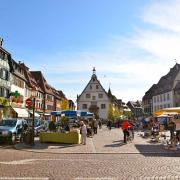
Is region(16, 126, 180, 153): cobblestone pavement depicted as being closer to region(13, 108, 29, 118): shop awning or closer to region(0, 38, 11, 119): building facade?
region(0, 38, 11, 119): building facade

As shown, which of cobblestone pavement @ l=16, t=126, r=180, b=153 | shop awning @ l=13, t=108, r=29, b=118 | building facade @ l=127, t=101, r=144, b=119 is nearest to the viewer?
cobblestone pavement @ l=16, t=126, r=180, b=153

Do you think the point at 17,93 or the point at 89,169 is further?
the point at 17,93

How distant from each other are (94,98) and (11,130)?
74654mm

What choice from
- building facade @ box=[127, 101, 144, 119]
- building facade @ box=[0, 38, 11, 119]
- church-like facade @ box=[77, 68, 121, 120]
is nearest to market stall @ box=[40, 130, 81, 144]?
building facade @ box=[0, 38, 11, 119]

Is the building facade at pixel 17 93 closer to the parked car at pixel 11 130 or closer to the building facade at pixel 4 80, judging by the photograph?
the building facade at pixel 4 80

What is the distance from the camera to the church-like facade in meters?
101

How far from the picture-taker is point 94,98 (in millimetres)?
102000

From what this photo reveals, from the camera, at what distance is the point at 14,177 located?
11.9 meters

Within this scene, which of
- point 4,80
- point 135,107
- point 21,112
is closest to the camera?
point 4,80

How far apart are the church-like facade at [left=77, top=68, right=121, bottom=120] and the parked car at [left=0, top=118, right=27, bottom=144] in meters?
70.2

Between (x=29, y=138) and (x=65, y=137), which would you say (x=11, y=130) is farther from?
(x=65, y=137)

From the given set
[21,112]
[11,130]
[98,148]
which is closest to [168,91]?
[21,112]

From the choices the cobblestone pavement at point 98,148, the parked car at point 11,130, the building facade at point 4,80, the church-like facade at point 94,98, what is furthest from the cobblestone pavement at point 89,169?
the church-like facade at point 94,98

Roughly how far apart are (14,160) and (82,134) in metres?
10.5
